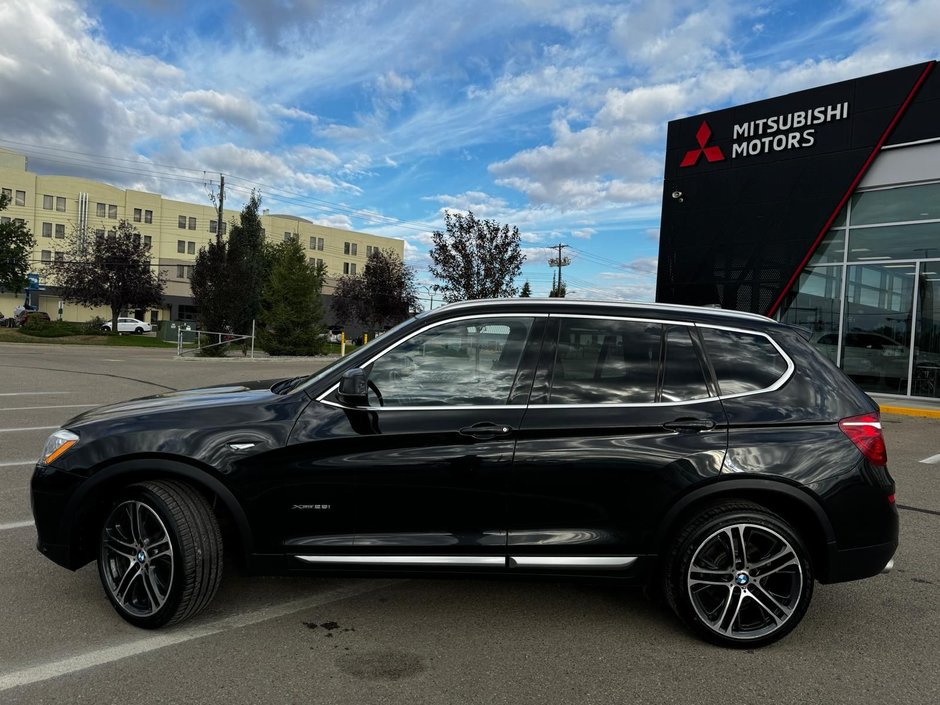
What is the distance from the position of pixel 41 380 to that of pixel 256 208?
88.9 feet

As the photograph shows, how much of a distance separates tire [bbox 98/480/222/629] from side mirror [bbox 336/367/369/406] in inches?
35.9

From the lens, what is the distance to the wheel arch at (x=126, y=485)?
3.12 meters

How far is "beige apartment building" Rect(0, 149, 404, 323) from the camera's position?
6794 centimetres

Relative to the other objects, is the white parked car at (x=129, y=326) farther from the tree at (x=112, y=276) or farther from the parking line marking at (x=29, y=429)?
the parking line marking at (x=29, y=429)

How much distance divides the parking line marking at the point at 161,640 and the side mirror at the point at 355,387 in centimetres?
127

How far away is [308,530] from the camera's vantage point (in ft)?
10.3

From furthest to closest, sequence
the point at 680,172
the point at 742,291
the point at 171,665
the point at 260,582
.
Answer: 1. the point at 680,172
2. the point at 742,291
3. the point at 260,582
4. the point at 171,665

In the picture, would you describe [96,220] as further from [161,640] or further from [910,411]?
[161,640]

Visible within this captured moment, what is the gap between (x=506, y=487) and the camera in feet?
10.2

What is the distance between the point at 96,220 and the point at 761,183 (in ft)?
239

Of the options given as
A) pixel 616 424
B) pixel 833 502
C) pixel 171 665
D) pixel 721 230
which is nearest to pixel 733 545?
pixel 833 502

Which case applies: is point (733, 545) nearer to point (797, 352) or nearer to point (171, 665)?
point (797, 352)

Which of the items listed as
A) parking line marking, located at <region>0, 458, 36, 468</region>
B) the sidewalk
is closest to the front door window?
parking line marking, located at <region>0, 458, 36, 468</region>

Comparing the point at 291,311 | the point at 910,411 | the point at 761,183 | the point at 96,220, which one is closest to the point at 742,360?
the point at 910,411
